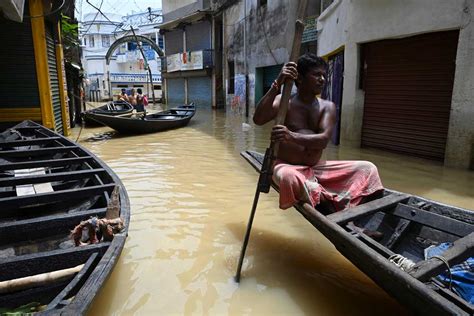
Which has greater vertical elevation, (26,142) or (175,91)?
(175,91)

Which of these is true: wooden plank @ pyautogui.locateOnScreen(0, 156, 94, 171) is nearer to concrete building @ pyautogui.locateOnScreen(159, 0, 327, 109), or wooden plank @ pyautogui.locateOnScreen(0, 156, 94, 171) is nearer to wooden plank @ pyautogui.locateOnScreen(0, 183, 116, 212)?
wooden plank @ pyautogui.locateOnScreen(0, 183, 116, 212)

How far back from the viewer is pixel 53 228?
274cm

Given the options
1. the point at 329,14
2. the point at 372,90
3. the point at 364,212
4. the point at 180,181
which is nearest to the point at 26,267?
the point at 364,212

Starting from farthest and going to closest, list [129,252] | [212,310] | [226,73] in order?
[226,73]
[129,252]
[212,310]

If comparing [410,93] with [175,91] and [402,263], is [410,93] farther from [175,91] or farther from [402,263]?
[175,91]

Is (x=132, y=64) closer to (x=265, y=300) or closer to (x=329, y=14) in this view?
(x=329, y=14)

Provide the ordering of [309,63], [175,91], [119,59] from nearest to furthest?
[309,63] → [175,91] → [119,59]

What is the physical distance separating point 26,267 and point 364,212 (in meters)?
2.29

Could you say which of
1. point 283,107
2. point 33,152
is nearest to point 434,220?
point 283,107

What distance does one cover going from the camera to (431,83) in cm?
668

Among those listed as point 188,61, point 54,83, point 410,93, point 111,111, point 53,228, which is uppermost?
point 188,61

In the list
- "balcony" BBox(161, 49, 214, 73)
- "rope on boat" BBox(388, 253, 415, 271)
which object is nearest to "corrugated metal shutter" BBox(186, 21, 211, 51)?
"balcony" BBox(161, 49, 214, 73)

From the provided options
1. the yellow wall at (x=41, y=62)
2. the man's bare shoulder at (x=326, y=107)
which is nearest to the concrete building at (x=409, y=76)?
the man's bare shoulder at (x=326, y=107)

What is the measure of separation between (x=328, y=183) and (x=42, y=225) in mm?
2316
